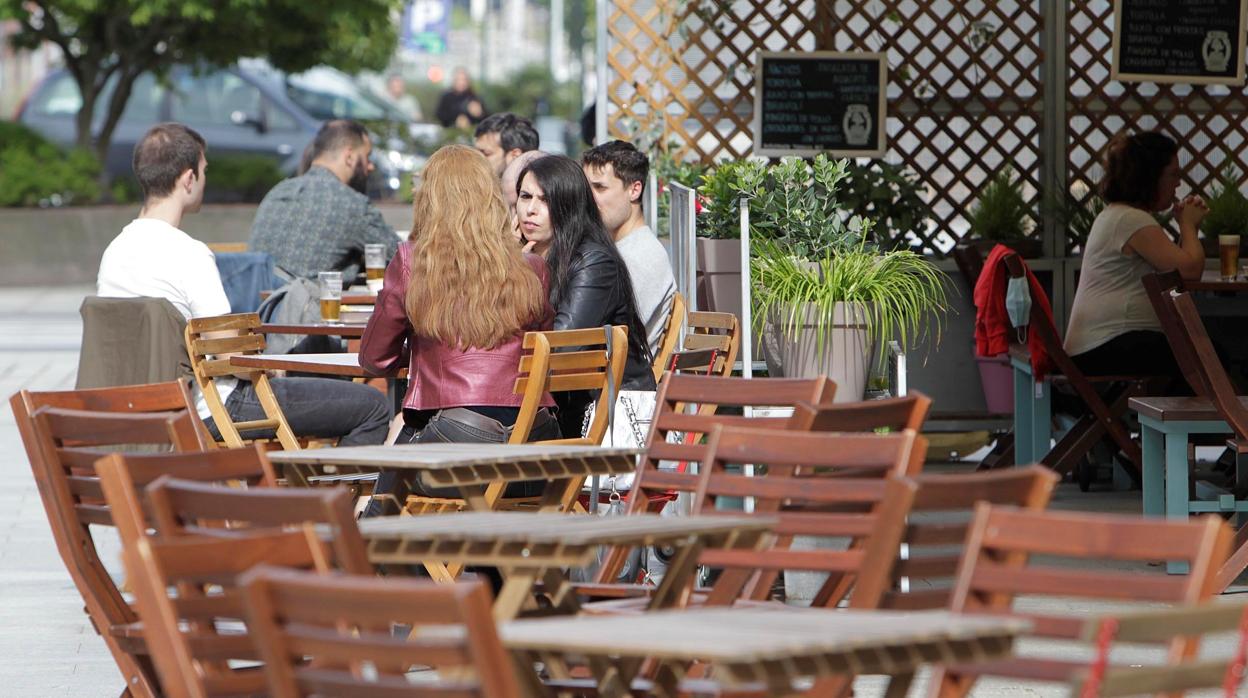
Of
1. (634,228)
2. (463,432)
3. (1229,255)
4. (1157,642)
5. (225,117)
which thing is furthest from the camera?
(225,117)

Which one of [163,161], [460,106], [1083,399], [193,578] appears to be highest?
[460,106]

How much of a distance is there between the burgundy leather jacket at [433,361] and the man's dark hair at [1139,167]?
3.00 m

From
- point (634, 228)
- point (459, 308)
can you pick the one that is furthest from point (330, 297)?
point (459, 308)

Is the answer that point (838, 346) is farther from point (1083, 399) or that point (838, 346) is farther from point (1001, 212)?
point (1001, 212)

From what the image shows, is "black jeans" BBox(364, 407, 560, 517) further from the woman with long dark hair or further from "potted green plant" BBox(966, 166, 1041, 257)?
"potted green plant" BBox(966, 166, 1041, 257)

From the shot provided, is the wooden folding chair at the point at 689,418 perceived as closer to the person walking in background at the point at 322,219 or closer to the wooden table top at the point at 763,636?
the wooden table top at the point at 763,636

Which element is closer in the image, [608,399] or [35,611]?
[608,399]

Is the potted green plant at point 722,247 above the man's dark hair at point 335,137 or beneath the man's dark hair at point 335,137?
beneath

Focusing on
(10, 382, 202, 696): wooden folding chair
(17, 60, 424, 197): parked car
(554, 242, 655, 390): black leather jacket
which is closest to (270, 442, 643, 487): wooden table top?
(10, 382, 202, 696): wooden folding chair

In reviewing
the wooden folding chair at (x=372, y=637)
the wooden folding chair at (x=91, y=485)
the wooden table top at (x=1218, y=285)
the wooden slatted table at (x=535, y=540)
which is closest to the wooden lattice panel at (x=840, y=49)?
the wooden table top at (x=1218, y=285)

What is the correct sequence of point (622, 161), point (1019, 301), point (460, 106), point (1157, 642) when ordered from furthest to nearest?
1. point (460, 106)
2. point (1019, 301)
3. point (622, 161)
4. point (1157, 642)

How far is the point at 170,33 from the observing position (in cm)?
1723

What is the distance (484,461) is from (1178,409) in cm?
299

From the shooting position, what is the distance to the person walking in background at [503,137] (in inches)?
345
